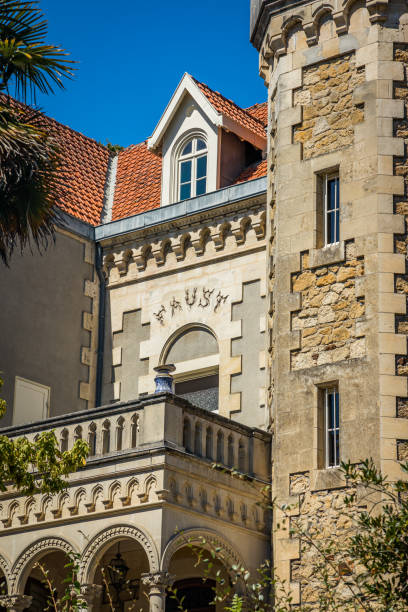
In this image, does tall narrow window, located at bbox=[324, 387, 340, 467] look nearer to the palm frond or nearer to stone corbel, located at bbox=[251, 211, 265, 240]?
stone corbel, located at bbox=[251, 211, 265, 240]

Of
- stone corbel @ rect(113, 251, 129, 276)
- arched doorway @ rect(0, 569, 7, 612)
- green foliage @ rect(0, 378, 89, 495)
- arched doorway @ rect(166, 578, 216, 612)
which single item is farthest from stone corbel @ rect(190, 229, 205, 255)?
green foliage @ rect(0, 378, 89, 495)

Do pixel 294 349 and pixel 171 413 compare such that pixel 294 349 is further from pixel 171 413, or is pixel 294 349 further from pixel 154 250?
pixel 154 250

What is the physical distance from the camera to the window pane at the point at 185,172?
992 inches

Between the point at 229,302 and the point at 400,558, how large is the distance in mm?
10722

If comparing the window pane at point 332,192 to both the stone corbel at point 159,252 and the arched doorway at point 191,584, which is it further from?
the arched doorway at point 191,584

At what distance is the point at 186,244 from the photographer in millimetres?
23922

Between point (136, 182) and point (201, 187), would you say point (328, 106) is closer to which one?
point (201, 187)

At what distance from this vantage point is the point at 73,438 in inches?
738

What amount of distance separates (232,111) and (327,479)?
9879 millimetres

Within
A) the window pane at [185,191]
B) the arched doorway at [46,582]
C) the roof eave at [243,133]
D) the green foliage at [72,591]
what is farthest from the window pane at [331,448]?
the roof eave at [243,133]

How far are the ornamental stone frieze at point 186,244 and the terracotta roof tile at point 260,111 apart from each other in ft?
12.5

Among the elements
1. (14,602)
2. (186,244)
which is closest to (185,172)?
(186,244)

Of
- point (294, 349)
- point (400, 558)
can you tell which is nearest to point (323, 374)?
point (294, 349)

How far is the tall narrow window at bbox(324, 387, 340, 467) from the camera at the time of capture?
60.3 ft
